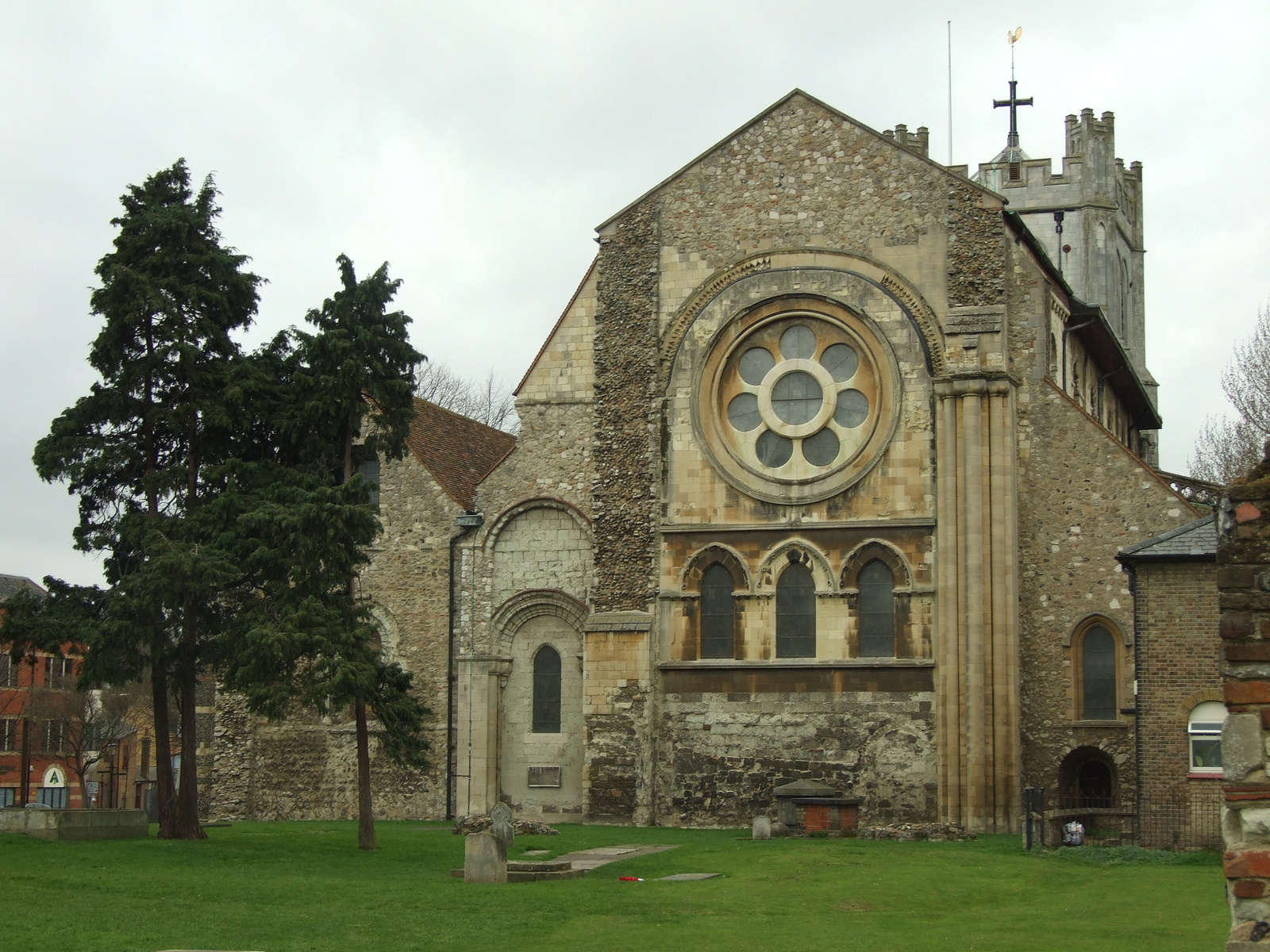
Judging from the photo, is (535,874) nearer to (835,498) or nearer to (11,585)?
(835,498)

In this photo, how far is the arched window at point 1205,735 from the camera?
28.4 metres

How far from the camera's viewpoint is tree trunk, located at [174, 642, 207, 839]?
93.6 feet

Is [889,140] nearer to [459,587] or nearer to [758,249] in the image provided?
[758,249]

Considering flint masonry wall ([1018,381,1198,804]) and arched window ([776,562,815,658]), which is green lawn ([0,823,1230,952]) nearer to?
flint masonry wall ([1018,381,1198,804])

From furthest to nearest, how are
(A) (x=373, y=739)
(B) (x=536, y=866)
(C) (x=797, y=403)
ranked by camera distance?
Answer: 1. (A) (x=373, y=739)
2. (C) (x=797, y=403)
3. (B) (x=536, y=866)

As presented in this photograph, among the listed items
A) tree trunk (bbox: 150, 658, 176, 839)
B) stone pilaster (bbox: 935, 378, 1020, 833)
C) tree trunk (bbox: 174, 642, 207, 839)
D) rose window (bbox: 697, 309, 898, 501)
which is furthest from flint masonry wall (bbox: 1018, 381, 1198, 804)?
tree trunk (bbox: 150, 658, 176, 839)

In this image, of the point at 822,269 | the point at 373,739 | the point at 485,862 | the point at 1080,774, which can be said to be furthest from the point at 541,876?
the point at 822,269

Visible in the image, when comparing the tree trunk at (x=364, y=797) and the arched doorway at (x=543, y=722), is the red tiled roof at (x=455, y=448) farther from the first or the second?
the tree trunk at (x=364, y=797)

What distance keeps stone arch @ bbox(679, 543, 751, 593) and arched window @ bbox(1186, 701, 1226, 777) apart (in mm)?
10244

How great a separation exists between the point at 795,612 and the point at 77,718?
136 feet

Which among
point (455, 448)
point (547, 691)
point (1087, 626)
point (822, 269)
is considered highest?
point (822, 269)

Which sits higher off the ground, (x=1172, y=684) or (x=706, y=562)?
(x=706, y=562)

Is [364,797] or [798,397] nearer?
[364,797]

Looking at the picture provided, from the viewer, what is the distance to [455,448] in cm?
4338
